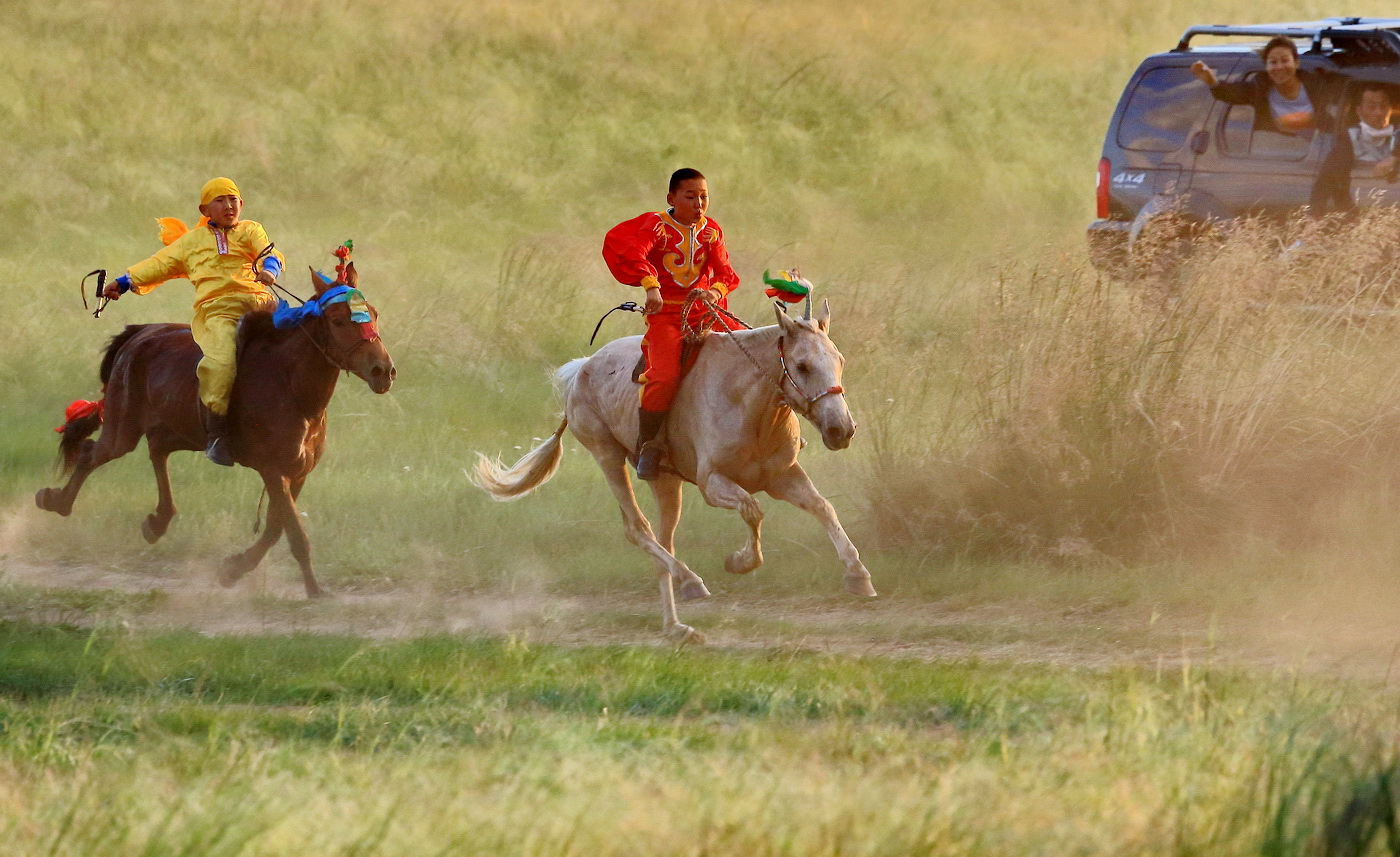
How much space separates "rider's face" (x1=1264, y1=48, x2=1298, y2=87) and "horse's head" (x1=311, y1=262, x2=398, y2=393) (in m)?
6.94

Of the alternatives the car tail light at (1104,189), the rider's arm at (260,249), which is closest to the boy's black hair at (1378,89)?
the car tail light at (1104,189)

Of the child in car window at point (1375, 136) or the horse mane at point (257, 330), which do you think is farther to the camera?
the child in car window at point (1375, 136)

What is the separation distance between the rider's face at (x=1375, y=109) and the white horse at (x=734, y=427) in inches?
213

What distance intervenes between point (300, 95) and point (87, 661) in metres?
21.0

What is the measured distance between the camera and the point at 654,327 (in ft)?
30.3

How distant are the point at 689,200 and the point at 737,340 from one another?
2.61ft

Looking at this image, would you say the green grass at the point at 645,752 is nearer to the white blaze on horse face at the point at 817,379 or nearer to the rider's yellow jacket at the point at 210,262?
the white blaze on horse face at the point at 817,379

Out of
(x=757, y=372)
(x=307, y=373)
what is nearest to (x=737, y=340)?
(x=757, y=372)

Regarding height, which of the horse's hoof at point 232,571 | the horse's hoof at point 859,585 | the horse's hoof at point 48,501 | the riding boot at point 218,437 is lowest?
the horse's hoof at point 232,571

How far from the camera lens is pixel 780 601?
10.2 m

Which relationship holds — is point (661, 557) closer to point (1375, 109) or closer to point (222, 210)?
point (222, 210)

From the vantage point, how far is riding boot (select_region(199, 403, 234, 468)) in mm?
10406

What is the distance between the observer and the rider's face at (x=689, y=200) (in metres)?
9.05

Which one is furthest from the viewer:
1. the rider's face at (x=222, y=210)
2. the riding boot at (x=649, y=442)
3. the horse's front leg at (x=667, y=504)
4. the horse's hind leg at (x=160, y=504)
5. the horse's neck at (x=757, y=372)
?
the horse's hind leg at (x=160, y=504)
